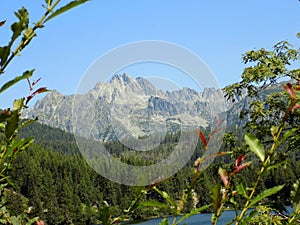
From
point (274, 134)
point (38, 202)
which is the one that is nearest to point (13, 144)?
point (274, 134)

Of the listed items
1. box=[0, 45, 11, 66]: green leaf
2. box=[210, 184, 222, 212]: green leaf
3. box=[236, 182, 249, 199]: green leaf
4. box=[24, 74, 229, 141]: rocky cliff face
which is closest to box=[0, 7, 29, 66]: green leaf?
box=[0, 45, 11, 66]: green leaf

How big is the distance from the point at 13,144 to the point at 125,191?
88.0 meters

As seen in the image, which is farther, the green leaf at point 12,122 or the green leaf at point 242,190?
the green leaf at point 242,190

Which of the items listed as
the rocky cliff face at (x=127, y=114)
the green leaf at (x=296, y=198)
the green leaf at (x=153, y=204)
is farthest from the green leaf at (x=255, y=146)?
the rocky cliff face at (x=127, y=114)

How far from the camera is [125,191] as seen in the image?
288 ft

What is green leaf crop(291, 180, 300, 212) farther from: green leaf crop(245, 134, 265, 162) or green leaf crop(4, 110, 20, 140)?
green leaf crop(4, 110, 20, 140)

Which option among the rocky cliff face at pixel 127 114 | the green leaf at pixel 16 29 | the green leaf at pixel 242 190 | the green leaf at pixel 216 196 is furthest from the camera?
the rocky cliff face at pixel 127 114

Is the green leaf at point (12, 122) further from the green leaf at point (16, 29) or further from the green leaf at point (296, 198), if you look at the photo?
the green leaf at point (296, 198)

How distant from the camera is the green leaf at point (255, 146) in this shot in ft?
3.10

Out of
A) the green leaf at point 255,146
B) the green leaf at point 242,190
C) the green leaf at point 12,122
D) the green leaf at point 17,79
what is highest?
the green leaf at point 17,79

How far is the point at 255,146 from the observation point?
0.96 metres

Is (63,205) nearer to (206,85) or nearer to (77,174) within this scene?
(77,174)

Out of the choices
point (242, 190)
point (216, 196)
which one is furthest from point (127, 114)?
point (216, 196)

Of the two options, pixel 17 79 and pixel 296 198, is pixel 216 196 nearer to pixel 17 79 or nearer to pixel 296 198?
pixel 296 198
